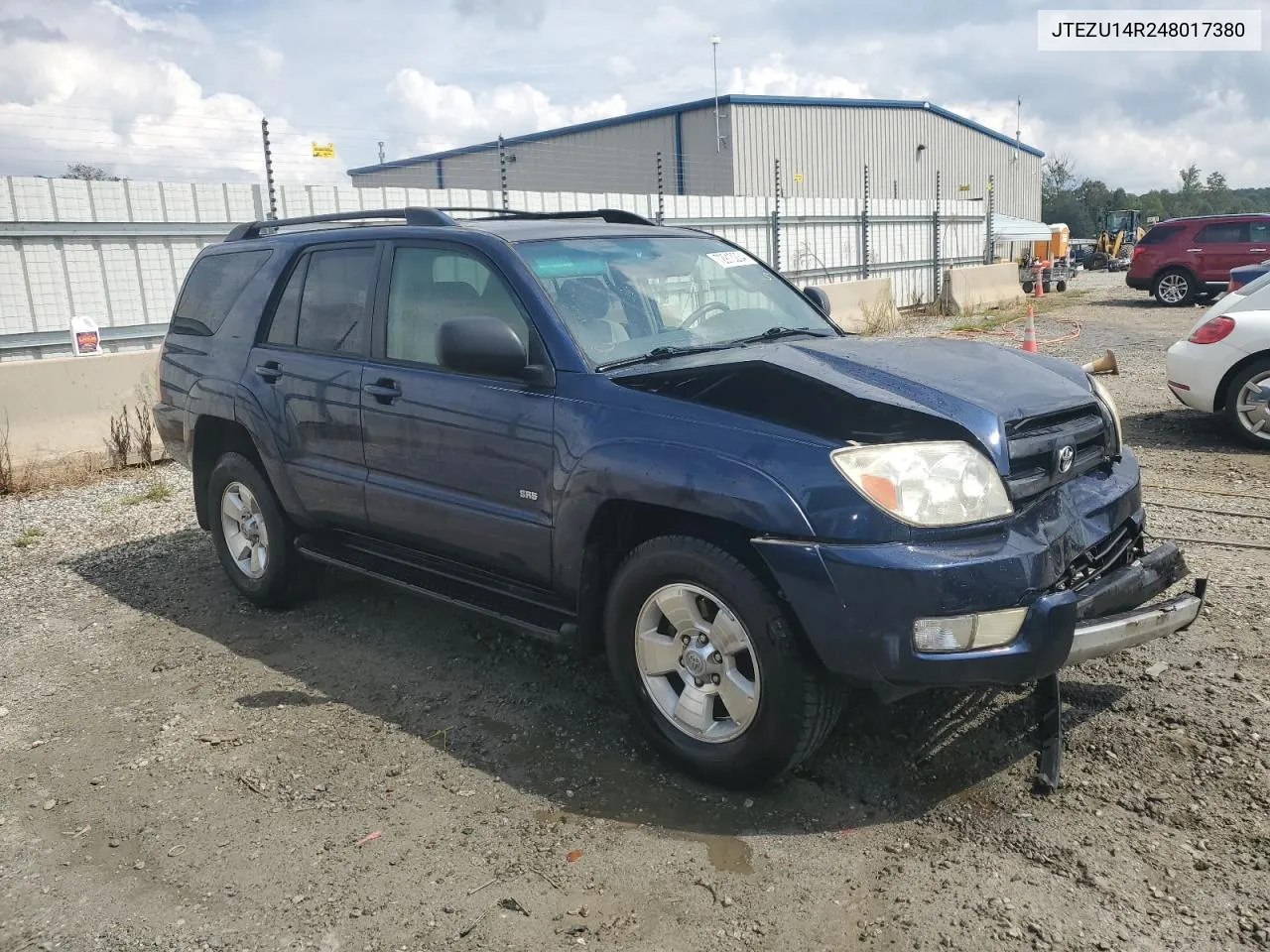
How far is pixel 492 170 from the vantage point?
38.7m

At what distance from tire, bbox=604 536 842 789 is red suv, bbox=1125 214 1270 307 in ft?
70.7

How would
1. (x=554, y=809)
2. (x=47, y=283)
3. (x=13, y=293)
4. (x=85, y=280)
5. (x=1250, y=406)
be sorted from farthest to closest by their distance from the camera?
(x=85, y=280)
(x=47, y=283)
(x=13, y=293)
(x=1250, y=406)
(x=554, y=809)

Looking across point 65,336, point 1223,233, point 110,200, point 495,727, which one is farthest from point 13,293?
point 1223,233

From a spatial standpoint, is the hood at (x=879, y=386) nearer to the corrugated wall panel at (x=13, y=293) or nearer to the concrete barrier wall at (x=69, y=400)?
the concrete barrier wall at (x=69, y=400)

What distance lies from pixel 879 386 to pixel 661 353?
0.91 metres

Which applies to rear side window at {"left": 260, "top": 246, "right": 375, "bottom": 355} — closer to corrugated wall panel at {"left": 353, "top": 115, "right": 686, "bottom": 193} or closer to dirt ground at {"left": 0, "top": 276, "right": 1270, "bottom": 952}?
dirt ground at {"left": 0, "top": 276, "right": 1270, "bottom": 952}

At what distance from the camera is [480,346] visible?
3684 millimetres

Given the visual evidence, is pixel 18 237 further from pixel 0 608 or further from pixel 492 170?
pixel 492 170

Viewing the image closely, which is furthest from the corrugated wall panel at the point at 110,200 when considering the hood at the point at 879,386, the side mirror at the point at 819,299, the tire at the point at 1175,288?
the tire at the point at 1175,288

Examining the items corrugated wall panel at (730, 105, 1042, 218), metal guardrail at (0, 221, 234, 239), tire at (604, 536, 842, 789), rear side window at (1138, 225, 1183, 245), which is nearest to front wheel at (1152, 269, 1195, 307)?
rear side window at (1138, 225, 1183, 245)

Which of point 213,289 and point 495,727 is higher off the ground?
point 213,289

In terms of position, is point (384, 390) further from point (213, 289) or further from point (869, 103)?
point (869, 103)

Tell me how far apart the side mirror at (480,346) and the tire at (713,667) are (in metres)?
0.85

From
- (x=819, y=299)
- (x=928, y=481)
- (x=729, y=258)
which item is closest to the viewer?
(x=928, y=481)
